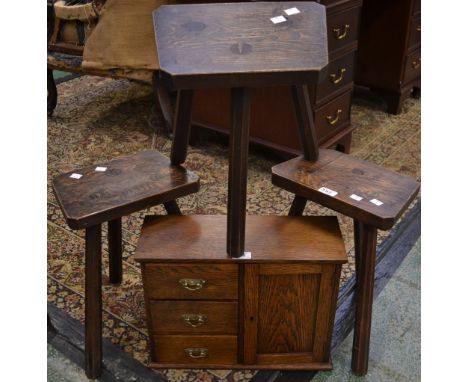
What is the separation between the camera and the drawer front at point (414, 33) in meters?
3.21

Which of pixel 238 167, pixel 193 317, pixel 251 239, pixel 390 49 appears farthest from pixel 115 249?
pixel 390 49

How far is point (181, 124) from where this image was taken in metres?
1.62

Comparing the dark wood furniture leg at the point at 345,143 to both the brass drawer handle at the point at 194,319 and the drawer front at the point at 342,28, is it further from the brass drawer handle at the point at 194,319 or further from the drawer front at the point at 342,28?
the brass drawer handle at the point at 194,319

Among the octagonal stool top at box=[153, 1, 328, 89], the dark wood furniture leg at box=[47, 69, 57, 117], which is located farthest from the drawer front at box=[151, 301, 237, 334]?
the dark wood furniture leg at box=[47, 69, 57, 117]

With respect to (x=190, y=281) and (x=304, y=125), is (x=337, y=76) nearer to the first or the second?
(x=304, y=125)

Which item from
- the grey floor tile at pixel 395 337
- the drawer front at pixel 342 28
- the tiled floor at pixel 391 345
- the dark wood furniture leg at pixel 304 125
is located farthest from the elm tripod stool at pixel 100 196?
the drawer front at pixel 342 28

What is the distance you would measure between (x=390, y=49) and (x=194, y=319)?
93.5 inches

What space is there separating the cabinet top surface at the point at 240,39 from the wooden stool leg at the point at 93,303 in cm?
57

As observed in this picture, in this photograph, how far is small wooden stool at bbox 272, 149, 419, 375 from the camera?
1.54 metres

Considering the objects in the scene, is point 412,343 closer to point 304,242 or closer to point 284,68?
point 304,242

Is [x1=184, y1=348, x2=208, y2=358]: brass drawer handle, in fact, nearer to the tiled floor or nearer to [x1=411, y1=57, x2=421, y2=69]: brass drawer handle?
the tiled floor

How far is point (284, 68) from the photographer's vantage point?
124 cm

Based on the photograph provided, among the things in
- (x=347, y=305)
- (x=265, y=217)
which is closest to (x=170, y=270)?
(x=265, y=217)

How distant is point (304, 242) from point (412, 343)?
1.91ft
